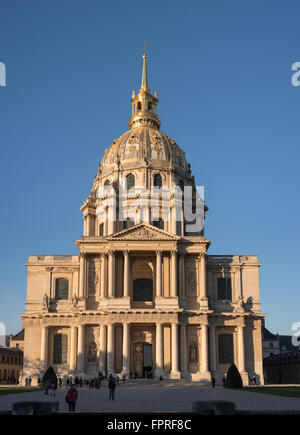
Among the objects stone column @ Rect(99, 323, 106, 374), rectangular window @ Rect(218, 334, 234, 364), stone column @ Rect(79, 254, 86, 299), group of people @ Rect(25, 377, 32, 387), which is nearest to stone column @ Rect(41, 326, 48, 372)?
group of people @ Rect(25, 377, 32, 387)

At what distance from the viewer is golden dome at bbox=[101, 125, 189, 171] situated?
254 ft

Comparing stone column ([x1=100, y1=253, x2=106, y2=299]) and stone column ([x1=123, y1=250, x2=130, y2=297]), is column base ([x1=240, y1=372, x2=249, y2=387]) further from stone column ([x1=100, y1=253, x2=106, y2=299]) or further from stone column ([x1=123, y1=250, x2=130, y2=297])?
stone column ([x1=100, y1=253, x2=106, y2=299])

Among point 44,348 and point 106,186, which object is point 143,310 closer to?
point 44,348

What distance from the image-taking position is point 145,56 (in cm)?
9475

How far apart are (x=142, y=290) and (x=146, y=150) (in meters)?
22.7

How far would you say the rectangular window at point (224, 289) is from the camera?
6331 cm

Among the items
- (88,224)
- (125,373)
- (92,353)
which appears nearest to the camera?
(125,373)

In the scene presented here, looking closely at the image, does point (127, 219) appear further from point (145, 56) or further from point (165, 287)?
point (145, 56)

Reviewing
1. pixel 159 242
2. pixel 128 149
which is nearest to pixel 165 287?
pixel 159 242

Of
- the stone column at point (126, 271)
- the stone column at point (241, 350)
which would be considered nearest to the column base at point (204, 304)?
the stone column at point (241, 350)

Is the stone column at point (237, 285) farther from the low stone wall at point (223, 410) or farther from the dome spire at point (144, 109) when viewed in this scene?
the low stone wall at point (223, 410)

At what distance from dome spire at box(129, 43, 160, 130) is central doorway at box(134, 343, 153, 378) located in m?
37.6

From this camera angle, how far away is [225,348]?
201 ft

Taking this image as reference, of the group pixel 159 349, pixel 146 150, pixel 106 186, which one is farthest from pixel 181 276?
pixel 146 150
